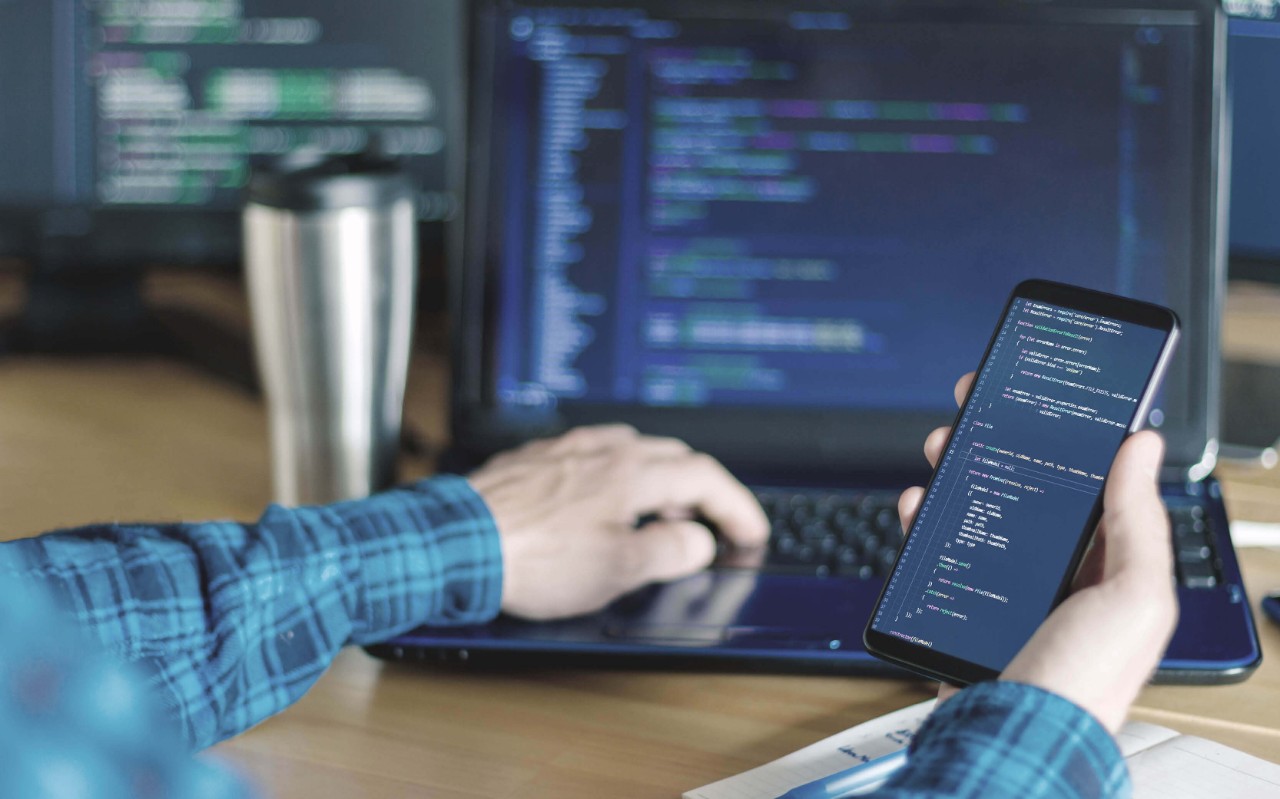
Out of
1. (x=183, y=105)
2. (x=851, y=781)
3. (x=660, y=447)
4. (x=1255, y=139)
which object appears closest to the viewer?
(x=851, y=781)

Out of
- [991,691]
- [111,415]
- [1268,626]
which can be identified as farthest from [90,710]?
[111,415]

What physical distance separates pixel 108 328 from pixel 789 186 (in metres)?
0.63

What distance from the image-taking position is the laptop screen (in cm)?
82

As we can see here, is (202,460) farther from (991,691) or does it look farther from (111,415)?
(991,691)

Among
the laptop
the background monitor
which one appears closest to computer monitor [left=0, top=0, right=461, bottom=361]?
the background monitor

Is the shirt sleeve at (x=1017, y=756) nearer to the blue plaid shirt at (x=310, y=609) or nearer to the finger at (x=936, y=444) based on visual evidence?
the blue plaid shirt at (x=310, y=609)

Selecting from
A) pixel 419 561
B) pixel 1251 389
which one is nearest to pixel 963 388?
pixel 419 561

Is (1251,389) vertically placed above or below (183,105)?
below

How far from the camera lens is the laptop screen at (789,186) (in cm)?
82

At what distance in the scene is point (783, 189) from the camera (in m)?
0.84

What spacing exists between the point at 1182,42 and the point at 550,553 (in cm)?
52

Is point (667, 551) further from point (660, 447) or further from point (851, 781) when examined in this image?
point (851, 781)

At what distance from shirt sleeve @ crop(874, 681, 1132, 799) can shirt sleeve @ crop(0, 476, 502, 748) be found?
0.30 m

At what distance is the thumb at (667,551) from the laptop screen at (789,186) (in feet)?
0.51
